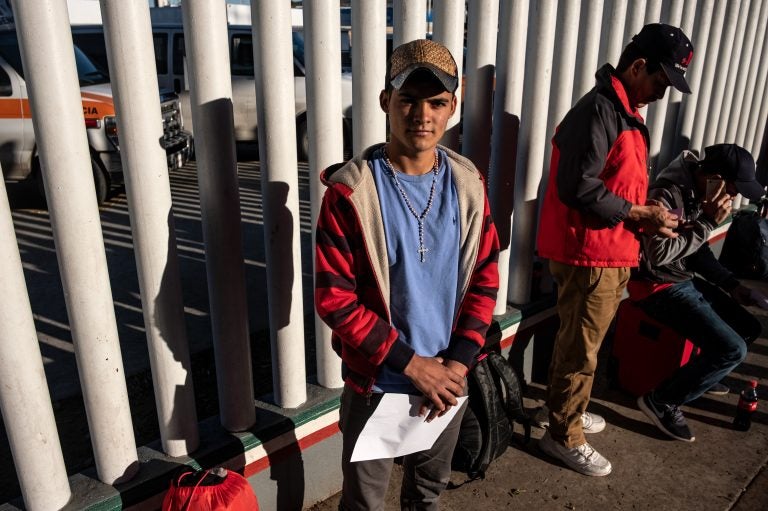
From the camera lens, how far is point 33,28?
1833 millimetres

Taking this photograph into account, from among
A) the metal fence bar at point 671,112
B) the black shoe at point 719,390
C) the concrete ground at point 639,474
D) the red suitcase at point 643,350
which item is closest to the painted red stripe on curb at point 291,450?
the concrete ground at point 639,474

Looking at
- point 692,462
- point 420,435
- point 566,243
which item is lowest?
point 692,462

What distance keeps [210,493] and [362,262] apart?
3.10ft

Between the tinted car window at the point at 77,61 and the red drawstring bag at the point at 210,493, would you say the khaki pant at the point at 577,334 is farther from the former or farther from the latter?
Result: the tinted car window at the point at 77,61

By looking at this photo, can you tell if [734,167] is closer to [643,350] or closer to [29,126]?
[643,350]

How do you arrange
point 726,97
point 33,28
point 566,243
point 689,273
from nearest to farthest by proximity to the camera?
1. point 33,28
2. point 566,243
3. point 689,273
4. point 726,97

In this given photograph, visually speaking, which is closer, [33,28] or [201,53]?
[33,28]

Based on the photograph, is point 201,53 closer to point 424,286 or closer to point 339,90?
point 339,90

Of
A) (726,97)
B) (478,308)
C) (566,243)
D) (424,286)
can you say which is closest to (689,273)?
(566,243)

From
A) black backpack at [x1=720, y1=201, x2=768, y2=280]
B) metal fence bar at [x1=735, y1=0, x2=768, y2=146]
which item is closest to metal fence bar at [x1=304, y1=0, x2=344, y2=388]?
black backpack at [x1=720, y1=201, x2=768, y2=280]

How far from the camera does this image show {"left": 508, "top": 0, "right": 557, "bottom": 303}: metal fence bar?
345 cm

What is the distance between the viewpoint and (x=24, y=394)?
6.87ft

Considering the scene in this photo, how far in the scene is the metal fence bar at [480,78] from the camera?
3.15 meters

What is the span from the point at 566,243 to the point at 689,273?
3.32ft
